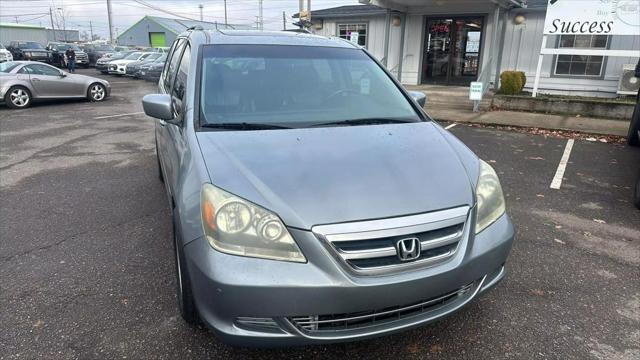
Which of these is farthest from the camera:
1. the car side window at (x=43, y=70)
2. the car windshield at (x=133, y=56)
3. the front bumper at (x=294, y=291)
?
the car windshield at (x=133, y=56)

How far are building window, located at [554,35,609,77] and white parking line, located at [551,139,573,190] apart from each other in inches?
234

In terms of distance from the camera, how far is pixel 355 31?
16.8 meters

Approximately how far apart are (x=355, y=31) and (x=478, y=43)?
Result: 464 centimetres

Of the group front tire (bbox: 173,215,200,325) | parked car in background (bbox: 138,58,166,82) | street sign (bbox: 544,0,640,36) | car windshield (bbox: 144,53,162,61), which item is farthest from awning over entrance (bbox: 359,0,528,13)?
car windshield (bbox: 144,53,162,61)

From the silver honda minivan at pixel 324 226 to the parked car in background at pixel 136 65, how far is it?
23.1 meters

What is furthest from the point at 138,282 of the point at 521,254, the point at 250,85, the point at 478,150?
the point at 478,150

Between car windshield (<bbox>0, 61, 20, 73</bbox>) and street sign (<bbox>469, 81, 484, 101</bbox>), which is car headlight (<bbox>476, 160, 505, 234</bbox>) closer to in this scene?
street sign (<bbox>469, 81, 484, 101</bbox>)

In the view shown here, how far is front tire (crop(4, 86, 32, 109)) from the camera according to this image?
12.8m

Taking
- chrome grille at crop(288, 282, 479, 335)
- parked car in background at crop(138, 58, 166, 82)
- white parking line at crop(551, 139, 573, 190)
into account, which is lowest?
white parking line at crop(551, 139, 573, 190)

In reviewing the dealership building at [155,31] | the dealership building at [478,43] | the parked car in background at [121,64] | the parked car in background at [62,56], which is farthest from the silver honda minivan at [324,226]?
the dealership building at [155,31]

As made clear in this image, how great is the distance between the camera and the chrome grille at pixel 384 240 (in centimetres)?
196

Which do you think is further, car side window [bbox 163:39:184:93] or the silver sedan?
the silver sedan

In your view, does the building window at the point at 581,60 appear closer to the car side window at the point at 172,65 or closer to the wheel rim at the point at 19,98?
the car side window at the point at 172,65

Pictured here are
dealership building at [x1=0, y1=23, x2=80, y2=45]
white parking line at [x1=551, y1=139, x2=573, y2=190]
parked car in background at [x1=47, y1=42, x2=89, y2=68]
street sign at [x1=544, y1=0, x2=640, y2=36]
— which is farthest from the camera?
dealership building at [x1=0, y1=23, x2=80, y2=45]
